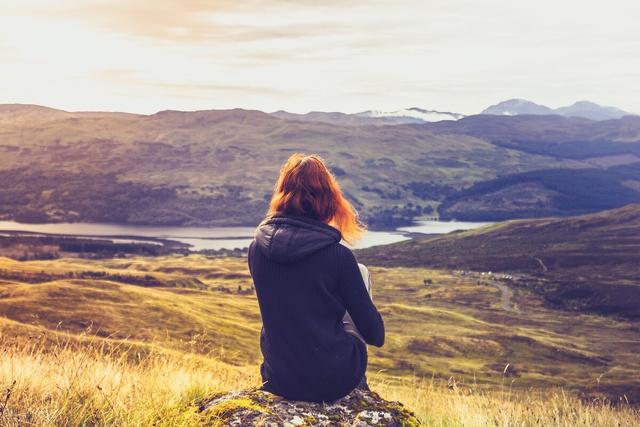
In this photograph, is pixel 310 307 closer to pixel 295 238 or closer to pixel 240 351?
pixel 295 238

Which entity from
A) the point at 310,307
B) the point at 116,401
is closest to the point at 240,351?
the point at 116,401

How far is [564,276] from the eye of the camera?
176125mm

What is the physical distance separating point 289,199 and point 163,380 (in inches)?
124

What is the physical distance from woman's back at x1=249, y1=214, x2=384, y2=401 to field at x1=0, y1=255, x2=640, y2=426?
115 cm

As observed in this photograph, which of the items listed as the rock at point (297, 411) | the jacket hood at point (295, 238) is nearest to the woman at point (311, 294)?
the jacket hood at point (295, 238)

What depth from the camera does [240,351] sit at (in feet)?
123

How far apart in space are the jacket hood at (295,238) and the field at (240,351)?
1.85 meters

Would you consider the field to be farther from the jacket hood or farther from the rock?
the jacket hood

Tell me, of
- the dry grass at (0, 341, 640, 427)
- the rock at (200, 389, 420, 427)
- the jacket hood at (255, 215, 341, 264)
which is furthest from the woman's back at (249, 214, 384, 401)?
the dry grass at (0, 341, 640, 427)

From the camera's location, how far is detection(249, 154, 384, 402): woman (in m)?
7.22

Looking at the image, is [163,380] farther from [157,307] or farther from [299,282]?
[157,307]

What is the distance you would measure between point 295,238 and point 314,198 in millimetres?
606

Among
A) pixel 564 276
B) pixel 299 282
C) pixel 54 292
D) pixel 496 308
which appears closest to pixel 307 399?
pixel 299 282

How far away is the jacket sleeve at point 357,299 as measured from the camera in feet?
23.7
